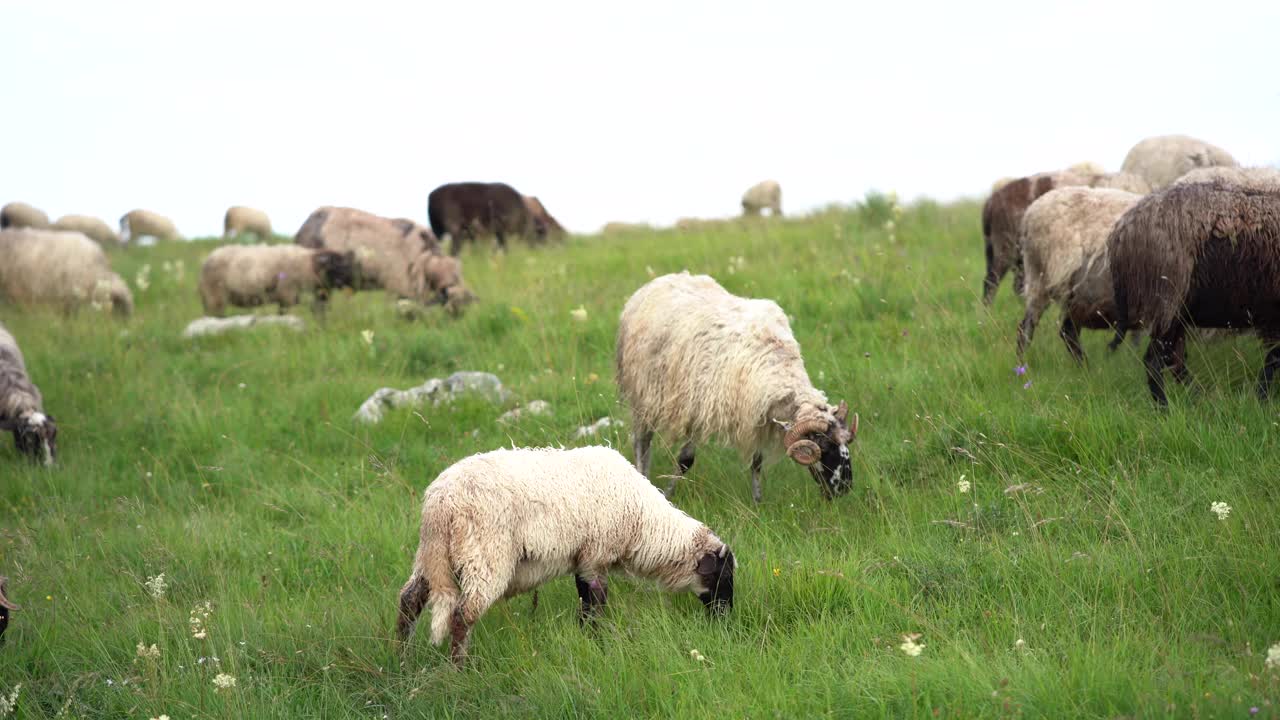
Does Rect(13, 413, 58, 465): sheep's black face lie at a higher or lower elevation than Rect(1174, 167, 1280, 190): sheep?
lower

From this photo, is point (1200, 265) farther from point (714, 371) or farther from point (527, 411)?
point (527, 411)

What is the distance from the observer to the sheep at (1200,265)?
6348mm

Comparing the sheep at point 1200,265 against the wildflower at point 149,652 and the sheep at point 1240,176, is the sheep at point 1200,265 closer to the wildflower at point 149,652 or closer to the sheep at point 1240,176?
the sheep at point 1240,176

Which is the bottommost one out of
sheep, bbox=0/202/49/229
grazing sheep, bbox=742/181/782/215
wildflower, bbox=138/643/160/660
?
grazing sheep, bbox=742/181/782/215

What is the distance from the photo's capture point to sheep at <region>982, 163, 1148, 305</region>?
10461 millimetres

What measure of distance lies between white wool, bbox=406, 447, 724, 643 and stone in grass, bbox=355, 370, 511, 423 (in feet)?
13.3

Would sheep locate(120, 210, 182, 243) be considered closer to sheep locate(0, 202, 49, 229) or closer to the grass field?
sheep locate(0, 202, 49, 229)

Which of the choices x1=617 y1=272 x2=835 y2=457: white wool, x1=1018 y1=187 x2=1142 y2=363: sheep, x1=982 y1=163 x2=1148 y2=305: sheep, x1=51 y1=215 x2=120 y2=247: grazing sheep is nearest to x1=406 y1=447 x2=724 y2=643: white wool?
x1=617 y1=272 x2=835 y2=457: white wool

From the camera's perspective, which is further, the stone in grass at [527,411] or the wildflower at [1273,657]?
the stone in grass at [527,411]

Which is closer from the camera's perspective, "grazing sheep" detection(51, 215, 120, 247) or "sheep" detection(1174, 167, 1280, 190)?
"sheep" detection(1174, 167, 1280, 190)

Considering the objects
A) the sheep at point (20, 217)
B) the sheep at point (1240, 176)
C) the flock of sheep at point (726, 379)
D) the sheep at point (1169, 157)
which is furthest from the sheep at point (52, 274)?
the sheep at point (1169, 157)

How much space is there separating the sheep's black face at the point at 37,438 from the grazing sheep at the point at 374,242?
546 cm

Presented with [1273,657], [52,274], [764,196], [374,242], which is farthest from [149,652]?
[764,196]

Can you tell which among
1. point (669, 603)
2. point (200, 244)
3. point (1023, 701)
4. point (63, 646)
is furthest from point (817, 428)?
point (200, 244)
